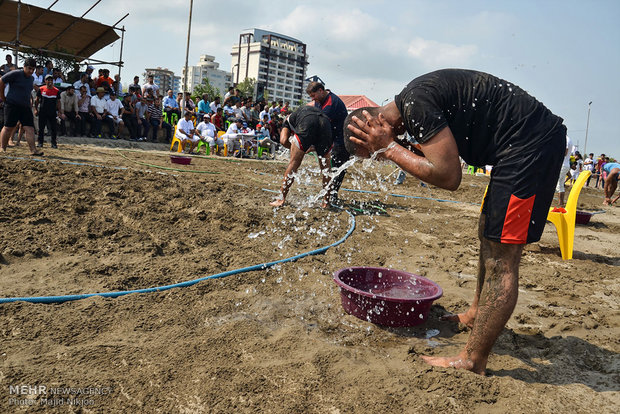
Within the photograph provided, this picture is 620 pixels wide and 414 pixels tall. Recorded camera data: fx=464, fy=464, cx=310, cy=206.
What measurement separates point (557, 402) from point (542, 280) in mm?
2438

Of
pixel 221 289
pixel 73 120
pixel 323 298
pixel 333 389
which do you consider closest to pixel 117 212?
pixel 221 289

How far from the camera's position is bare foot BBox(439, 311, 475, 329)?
10.7ft

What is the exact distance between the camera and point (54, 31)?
1811 centimetres

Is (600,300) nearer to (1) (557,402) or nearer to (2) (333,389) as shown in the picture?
(1) (557,402)

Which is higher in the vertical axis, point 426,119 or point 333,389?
point 426,119

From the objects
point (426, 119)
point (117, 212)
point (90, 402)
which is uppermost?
point (426, 119)

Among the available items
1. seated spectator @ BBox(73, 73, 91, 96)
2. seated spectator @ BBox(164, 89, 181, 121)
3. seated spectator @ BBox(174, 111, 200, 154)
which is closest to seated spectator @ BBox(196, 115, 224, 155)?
seated spectator @ BBox(174, 111, 200, 154)

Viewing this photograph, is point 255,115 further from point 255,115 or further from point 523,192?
point 523,192

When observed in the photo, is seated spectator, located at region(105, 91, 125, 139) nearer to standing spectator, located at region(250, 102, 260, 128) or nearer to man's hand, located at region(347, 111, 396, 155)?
standing spectator, located at region(250, 102, 260, 128)

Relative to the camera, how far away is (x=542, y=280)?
4.57m

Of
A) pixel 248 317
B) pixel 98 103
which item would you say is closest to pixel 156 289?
pixel 248 317

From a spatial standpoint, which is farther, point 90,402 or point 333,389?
point 333,389

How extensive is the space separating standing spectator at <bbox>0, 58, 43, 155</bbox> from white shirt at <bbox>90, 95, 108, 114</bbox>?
17.8ft

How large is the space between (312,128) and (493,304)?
4.48 metres
